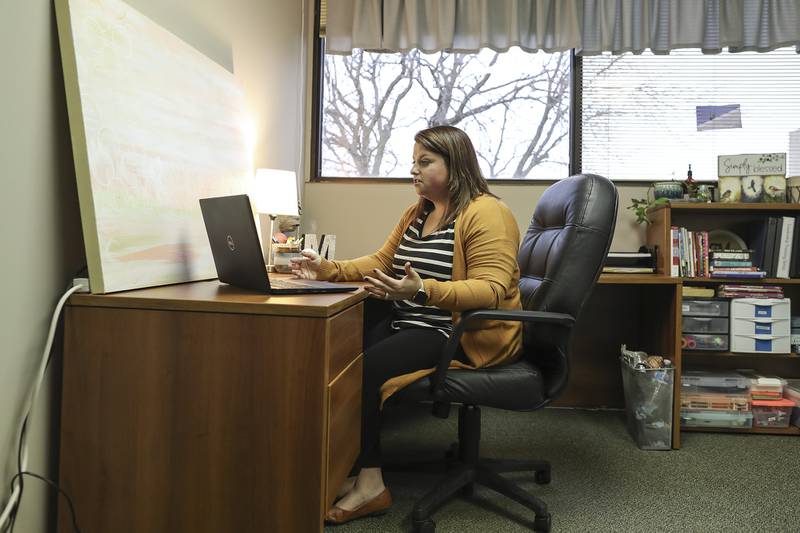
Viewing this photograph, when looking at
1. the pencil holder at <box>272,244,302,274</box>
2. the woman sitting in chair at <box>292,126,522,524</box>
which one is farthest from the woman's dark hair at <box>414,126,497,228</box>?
the pencil holder at <box>272,244,302,274</box>

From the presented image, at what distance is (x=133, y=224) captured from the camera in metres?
1.27

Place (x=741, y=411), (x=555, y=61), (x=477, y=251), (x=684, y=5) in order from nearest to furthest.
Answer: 1. (x=477, y=251)
2. (x=741, y=411)
3. (x=684, y=5)
4. (x=555, y=61)

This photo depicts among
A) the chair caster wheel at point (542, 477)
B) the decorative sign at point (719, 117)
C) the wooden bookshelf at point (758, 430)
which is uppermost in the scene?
the decorative sign at point (719, 117)

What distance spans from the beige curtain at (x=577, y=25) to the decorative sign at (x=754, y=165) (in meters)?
0.63

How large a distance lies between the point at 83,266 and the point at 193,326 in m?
0.35

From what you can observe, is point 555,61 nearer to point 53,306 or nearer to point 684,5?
point 684,5

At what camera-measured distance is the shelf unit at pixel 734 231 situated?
8.02 ft

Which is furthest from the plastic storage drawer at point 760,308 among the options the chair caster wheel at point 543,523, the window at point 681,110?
the chair caster wheel at point 543,523

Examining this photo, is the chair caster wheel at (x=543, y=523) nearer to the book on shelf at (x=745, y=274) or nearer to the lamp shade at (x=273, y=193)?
the lamp shade at (x=273, y=193)

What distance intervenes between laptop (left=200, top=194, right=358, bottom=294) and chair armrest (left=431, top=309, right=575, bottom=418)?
11.5 inches

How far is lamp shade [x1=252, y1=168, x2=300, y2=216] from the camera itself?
7.27 ft

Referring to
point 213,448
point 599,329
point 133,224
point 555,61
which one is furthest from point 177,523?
point 555,61

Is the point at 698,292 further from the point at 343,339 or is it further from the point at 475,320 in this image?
the point at 343,339

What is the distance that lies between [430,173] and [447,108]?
1390 mm
